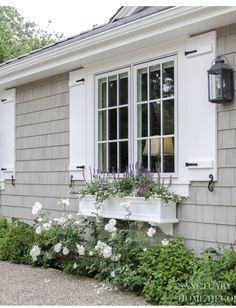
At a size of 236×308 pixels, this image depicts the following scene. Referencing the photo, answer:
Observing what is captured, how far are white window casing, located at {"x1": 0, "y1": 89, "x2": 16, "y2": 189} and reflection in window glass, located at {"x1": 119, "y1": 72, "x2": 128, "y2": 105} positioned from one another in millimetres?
2740

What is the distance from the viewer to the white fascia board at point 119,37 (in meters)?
4.52

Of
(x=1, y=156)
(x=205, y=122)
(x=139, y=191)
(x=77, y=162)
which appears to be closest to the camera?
(x=205, y=122)

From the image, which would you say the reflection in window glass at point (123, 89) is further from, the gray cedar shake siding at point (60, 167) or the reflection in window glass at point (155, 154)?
the gray cedar shake siding at point (60, 167)

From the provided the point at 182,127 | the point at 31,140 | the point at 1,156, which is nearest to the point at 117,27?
the point at 182,127

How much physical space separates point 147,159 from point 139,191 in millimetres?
477

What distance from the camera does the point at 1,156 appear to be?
844cm

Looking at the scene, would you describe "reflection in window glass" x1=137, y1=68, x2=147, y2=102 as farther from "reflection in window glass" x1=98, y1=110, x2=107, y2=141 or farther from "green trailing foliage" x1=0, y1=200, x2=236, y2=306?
"green trailing foliage" x1=0, y1=200, x2=236, y2=306

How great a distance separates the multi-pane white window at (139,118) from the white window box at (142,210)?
435 millimetres

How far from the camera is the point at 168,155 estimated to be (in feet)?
17.3

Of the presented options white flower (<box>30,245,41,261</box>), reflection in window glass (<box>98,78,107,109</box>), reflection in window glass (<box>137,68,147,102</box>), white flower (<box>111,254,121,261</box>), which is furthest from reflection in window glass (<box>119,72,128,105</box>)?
white flower (<box>30,245,41,261</box>)

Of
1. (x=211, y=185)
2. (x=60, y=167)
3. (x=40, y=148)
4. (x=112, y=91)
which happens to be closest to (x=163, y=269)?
(x=211, y=185)

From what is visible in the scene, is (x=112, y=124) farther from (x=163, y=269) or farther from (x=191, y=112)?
(x=163, y=269)

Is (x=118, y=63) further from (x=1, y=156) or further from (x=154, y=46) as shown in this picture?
(x=1, y=156)

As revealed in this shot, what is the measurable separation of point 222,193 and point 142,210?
0.91m
